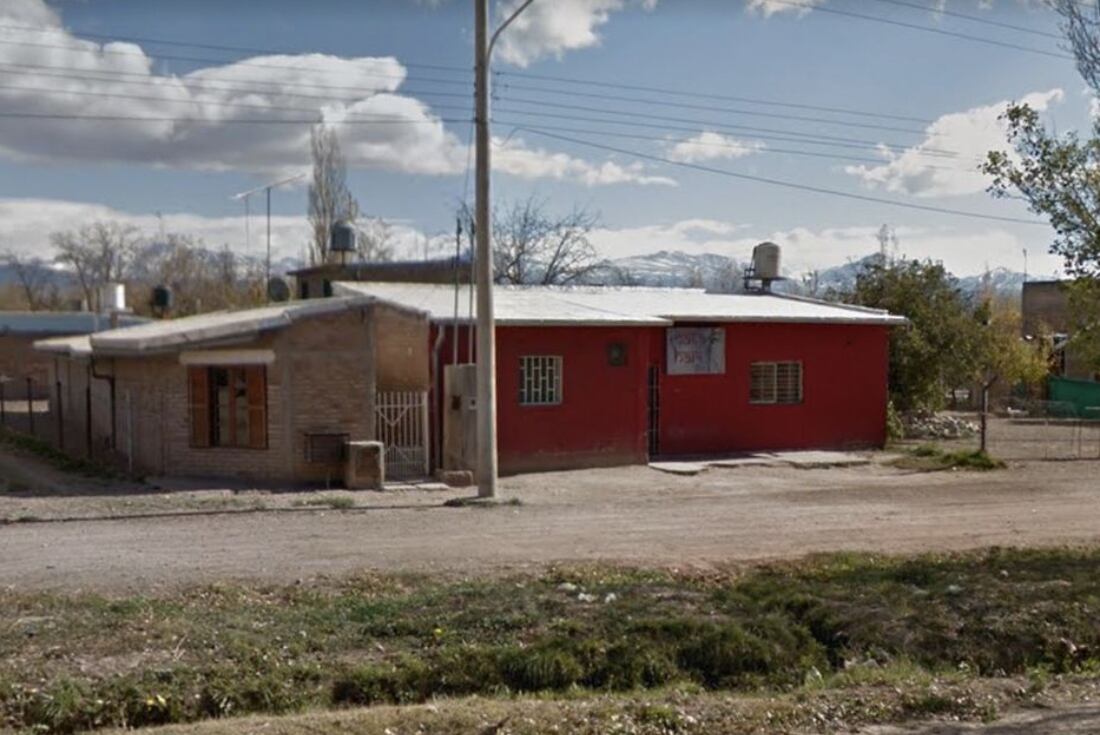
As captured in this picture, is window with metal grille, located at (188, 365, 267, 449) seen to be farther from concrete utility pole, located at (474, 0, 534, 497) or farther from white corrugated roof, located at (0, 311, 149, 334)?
white corrugated roof, located at (0, 311, 149, 334)

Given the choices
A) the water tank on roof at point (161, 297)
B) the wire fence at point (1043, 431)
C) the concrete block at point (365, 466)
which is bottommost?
the wire fence at point (1043, 431)

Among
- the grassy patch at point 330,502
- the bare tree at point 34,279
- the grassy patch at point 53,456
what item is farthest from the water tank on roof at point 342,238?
the bare tree at point 34,279

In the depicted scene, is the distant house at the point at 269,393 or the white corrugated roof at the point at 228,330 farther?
the distant house at the point at 269,393

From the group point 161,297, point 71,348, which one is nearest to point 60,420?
point 71,348

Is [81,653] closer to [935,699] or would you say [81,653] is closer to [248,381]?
[935,699]

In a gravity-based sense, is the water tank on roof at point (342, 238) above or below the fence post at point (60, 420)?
above

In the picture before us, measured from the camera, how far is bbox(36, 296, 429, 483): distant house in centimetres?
1652

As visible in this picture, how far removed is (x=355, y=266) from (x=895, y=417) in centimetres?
1774

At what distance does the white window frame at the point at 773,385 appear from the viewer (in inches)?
897

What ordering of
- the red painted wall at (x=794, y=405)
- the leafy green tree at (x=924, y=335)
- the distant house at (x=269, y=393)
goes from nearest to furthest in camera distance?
the distant house at (x=269, y=393) < the red painted wall at (x=794, y=405) < the leafy green tree at (x=924, y=335)

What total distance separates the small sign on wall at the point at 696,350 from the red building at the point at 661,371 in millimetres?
23

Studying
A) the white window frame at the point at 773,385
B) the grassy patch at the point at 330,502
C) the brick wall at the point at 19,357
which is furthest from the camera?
Result: the brick wall at the point at 19,357

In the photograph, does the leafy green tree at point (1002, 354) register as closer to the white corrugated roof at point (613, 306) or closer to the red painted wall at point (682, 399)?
the white corrugated roof at point (613, 306)

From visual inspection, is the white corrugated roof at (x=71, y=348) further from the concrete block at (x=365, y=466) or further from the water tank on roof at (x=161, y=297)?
the water tank on roof at (x=161, y=297)
